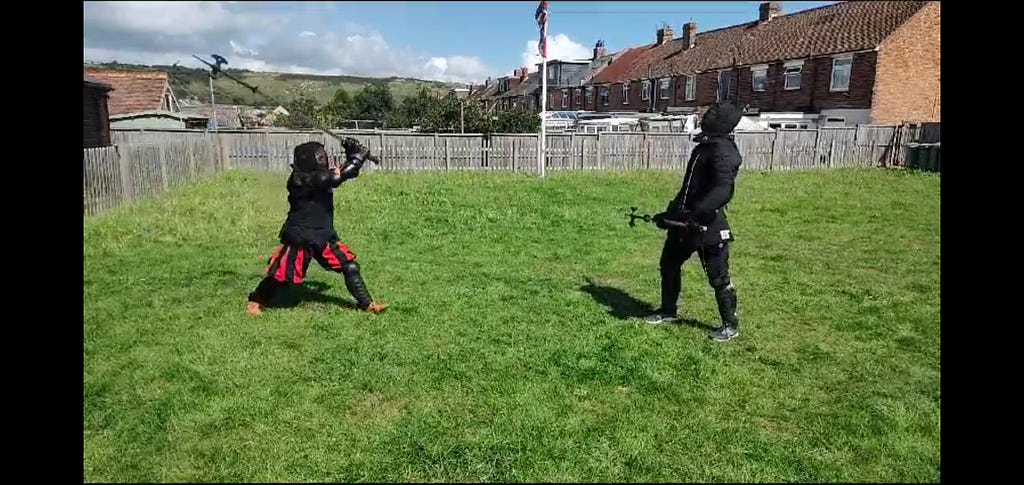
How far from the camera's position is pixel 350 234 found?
9430mm

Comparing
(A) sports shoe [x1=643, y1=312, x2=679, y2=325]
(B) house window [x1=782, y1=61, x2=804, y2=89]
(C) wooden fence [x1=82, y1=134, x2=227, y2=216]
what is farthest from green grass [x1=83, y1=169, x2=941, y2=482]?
(B) house window [x1=782, y1=61, x2=804, y2=89]

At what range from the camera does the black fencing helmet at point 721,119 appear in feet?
15.5

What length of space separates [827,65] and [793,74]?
5.36ft

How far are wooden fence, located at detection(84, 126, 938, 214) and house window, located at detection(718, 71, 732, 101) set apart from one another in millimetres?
10742

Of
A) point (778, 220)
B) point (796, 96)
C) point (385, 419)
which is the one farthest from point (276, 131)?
point (796, 96)

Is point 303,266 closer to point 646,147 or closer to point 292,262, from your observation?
point 292,262

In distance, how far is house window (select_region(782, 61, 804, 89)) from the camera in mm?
26978

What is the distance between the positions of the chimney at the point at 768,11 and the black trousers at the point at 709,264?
1223 inches

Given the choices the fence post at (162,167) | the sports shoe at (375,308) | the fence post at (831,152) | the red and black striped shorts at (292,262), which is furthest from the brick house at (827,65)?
the red and black striped shorts at (292,262)

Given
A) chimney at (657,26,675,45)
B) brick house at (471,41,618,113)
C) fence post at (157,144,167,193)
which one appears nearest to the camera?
fence post at (157,144,167,193)

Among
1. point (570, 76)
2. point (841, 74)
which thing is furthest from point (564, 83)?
point (841, 74)

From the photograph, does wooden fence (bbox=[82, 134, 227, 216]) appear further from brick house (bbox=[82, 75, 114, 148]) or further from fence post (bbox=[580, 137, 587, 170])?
fence post (bbox=[580, 137, 587, 170])

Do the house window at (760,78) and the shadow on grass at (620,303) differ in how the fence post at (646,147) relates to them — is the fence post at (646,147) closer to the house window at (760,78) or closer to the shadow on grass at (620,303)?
the shadow on grass at (620,303)
